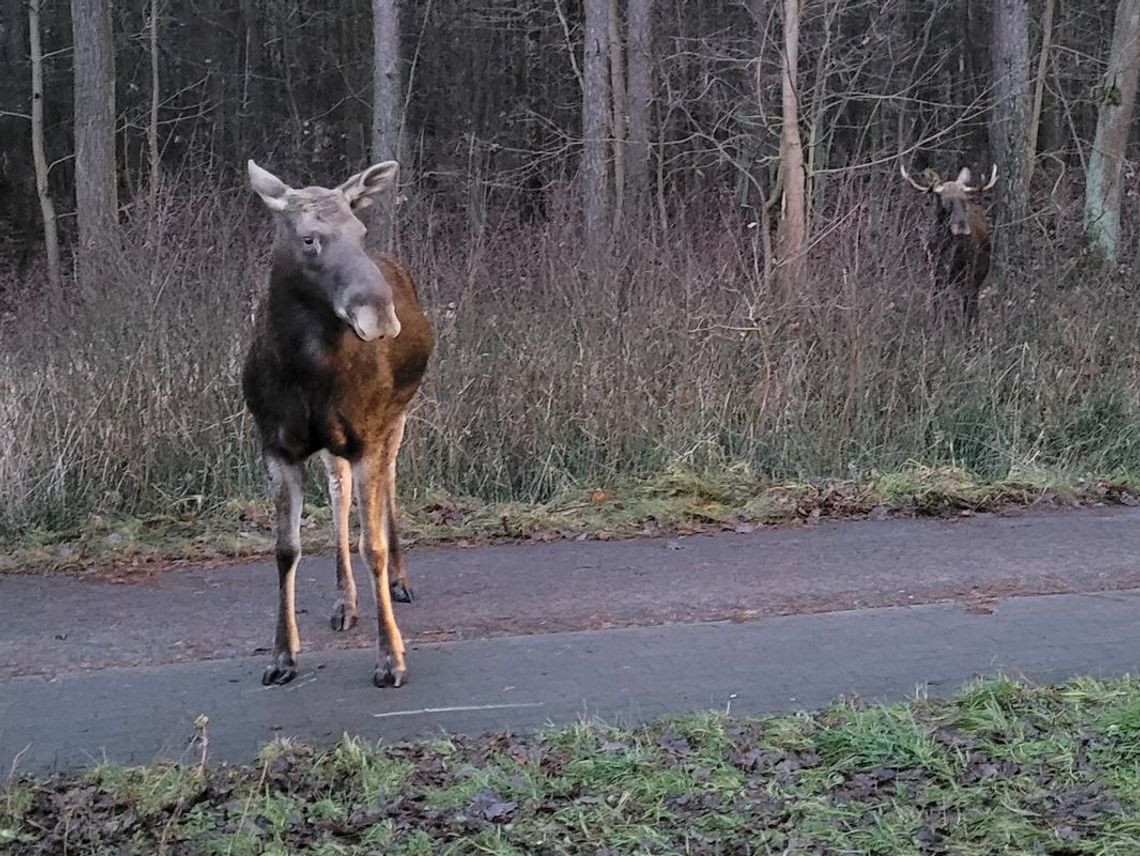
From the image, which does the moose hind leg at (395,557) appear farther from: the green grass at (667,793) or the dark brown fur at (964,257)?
the dark brown fur at (964,257)

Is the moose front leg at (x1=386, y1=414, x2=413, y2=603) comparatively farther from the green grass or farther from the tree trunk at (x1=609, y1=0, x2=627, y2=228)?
the tree trunk at (x1=609, y1=0, x2=627, y2=228)

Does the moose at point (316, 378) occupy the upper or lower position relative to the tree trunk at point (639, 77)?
lower

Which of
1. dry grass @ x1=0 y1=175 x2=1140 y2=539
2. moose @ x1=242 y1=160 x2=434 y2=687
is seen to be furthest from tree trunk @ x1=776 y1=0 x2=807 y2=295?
moose @ x1=242 y1=160 x2=434 y2=687

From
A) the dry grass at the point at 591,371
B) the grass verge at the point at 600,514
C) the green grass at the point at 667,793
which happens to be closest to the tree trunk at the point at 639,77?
the dry grass at the point at 591,371

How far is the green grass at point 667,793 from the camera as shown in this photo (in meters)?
4.32

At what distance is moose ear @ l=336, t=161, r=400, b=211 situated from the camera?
6.22 m

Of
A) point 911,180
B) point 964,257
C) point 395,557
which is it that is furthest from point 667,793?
point 911,180

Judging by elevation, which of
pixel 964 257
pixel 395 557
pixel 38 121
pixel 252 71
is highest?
pixel 252 71

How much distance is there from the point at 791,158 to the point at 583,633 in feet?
25.4

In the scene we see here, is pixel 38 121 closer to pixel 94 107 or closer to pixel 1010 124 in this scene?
pixel 94 107

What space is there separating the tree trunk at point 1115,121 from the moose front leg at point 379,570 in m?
16.0

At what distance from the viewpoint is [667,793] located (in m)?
4.64

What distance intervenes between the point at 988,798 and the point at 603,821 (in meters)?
1.28

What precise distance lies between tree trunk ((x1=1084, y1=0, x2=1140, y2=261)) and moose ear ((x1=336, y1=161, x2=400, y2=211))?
1576 centimetres
